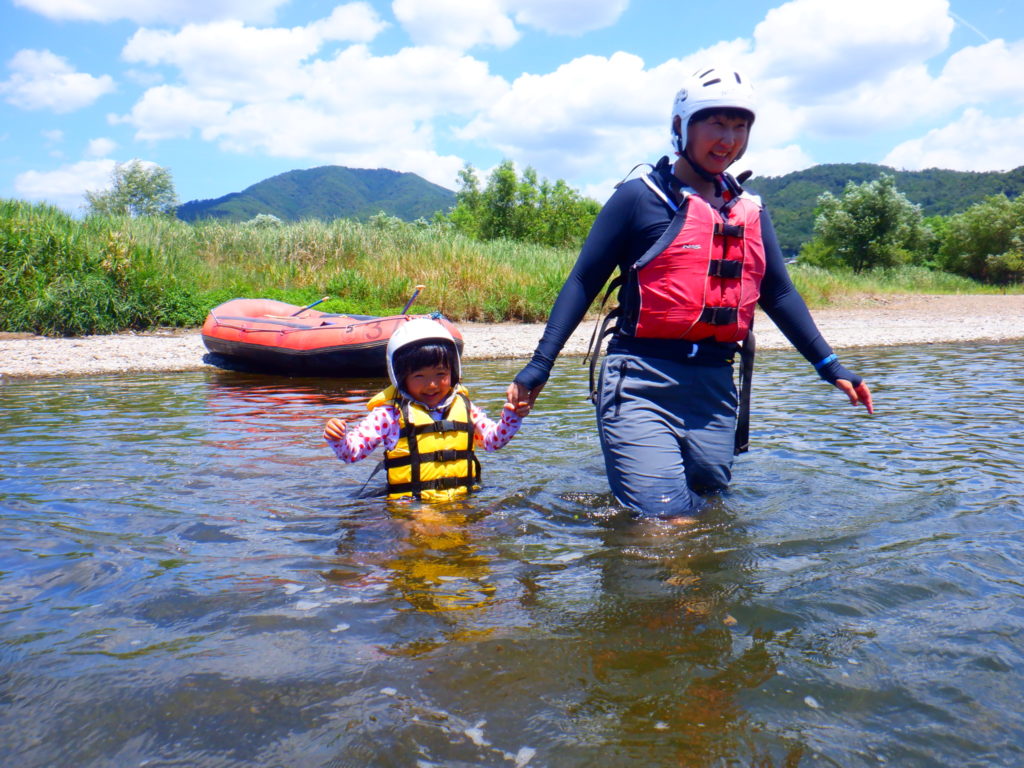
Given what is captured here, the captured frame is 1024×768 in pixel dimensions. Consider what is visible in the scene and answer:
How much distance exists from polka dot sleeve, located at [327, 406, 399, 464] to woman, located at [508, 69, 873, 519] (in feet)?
2.89

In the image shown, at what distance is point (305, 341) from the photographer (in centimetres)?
1055

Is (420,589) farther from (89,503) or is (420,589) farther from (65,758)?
(89,503)

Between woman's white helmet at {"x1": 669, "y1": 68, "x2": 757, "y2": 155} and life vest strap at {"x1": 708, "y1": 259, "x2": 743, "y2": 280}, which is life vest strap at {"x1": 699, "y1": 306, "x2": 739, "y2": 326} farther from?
woman's white helmet at {"x1": 669, "y1": 68, "x2": 757, "y2": 155}

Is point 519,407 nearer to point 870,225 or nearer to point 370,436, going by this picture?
point 370,436

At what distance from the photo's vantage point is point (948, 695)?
2297mm

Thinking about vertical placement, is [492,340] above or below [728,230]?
below

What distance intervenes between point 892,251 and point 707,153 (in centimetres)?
4271

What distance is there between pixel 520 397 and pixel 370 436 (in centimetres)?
96

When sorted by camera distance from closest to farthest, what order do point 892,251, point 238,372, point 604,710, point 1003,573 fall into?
point 604,710
point 1003,573
point 238,372
point 892,251

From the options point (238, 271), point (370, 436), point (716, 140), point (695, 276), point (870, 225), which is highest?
point (870, 225)

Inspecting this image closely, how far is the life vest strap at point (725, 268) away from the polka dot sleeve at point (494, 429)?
1235mm

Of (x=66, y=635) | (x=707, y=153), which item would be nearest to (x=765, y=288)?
(x=707, y=153)

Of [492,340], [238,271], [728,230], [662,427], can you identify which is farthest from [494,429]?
[238,271]

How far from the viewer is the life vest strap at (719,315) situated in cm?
368
